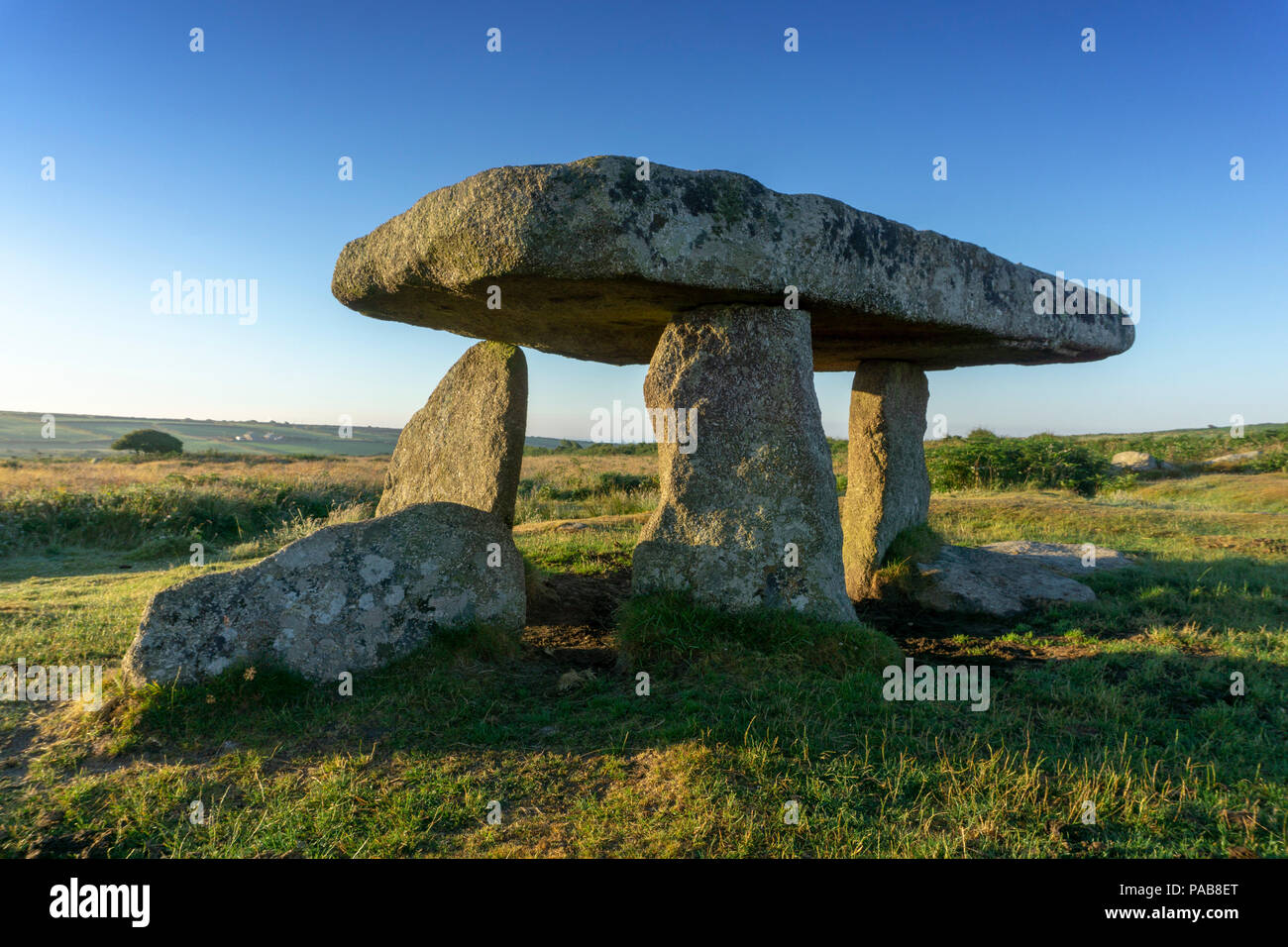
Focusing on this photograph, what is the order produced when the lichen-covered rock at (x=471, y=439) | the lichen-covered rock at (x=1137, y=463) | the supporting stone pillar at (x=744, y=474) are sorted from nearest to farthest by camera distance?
the supporting stone pillar at (x=744, y=474) → the lichen-covered rock at (x=471, y=439) → the lichen-covered rock at (x=1137, y=463)

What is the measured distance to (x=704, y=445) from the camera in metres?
5.85

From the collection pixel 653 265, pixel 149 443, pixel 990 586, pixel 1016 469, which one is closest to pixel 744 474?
pixel 653 265

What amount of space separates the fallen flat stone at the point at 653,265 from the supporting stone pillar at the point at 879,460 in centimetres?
94

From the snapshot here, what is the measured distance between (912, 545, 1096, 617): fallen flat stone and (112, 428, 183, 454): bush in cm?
4337

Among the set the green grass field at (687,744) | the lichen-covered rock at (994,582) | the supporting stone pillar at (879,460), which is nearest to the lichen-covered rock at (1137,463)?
the lichen-covered rock at (994,582)

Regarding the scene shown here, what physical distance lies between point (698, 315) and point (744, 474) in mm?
1310

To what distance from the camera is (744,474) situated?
5797 millimetres

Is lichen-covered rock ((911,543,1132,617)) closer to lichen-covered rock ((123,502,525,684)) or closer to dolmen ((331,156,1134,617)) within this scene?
dolmen ((331,156,1134,617))

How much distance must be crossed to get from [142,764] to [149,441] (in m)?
46.4

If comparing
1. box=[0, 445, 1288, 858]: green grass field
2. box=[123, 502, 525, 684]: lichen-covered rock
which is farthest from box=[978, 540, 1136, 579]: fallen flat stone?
box=[123, 502, 525, 684]: lichen-covered rock

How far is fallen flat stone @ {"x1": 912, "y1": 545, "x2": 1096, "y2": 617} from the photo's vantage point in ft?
24.5

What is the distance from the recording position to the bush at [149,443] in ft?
135

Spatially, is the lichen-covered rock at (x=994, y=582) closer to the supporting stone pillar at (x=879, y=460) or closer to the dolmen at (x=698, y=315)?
the supporting stone pillar at (x=879, y=460)
